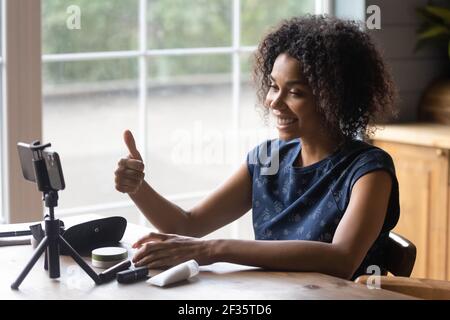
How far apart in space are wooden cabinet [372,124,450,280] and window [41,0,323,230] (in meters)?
0.66

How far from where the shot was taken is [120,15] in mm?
3225

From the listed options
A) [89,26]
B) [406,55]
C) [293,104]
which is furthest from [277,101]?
[406,55]

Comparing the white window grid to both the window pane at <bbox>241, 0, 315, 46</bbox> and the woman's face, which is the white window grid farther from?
the woman's face

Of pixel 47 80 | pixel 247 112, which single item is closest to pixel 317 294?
pixel 47 80

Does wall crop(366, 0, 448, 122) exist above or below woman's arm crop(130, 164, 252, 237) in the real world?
above

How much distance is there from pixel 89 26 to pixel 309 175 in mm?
1286

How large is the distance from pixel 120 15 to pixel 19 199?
84cm

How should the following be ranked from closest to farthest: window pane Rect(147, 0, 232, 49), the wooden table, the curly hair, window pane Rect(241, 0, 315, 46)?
1. the wooden table
2. the curly hair
3. window pane Rect(147, 0, 232, 49)
4. window pane Rect(241, 0, 315, 46)

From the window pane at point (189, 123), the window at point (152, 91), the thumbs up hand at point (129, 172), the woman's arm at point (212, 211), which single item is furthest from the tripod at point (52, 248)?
the window pane at point (189, 123)

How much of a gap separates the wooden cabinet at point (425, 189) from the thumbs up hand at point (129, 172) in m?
1.56

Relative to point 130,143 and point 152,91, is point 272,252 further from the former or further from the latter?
point 152,91

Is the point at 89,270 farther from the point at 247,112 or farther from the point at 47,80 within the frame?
the point at 247,112

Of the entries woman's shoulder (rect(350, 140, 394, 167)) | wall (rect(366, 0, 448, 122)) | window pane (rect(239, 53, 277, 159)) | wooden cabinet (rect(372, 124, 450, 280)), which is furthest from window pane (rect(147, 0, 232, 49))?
woman's shoulder (rect(350, 140, 394, 167))

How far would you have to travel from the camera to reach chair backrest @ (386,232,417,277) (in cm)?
209
